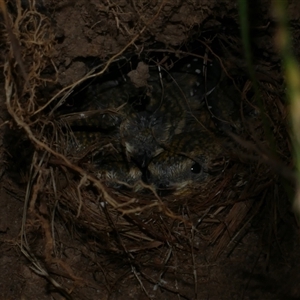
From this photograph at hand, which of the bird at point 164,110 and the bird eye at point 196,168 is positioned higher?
the bird at point 164,110

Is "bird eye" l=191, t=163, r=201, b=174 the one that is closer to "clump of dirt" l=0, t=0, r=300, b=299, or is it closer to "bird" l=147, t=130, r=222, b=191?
"bird" l=147, t=130, r=222, b=191

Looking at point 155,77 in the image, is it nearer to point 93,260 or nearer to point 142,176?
point 142,176

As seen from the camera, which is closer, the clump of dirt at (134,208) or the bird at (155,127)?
the clump of dirt at (134,208)

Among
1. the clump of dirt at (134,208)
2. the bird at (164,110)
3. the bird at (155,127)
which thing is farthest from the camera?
the bird at (164,110)

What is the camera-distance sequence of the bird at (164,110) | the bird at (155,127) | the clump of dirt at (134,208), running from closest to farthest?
the clump of dirt at (134,208)
the bird at (155,127)
the bird at (164,110)

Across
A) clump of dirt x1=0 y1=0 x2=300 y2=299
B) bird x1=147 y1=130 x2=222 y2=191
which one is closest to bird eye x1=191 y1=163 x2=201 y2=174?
bird x1=147 y1=130 x2=222 y2=191

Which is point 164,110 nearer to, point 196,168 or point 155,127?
point 155,127

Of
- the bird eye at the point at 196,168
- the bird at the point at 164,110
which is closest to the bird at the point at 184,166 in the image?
the bird eye at the point at 196,168

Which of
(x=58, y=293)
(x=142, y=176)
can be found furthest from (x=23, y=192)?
(x=142, y=176)

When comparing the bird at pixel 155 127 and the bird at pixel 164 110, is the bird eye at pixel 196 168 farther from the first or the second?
the bird at pixel 164 110
